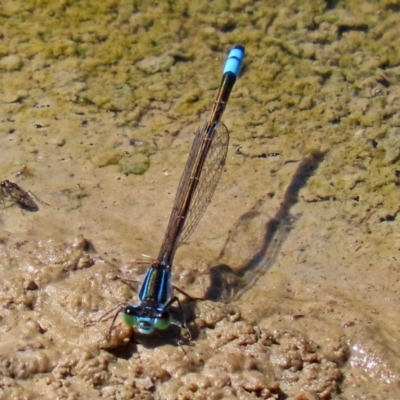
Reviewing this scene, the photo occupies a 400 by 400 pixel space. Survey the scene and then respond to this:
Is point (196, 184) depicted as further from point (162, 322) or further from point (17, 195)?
point (162, 322)

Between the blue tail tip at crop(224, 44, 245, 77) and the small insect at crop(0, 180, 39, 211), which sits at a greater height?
the blue tail tip at crop(224, 44, 245, 77)

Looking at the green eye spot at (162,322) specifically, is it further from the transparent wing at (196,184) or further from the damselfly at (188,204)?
the transparent wing at (196,184)

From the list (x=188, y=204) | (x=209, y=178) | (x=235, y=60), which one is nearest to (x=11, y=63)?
(x=235, y=60)

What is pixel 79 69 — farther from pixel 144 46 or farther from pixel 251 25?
pixel 251 25

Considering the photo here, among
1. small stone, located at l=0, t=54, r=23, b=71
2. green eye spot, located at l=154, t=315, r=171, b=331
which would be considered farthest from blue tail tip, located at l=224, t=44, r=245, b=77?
green eye spot, located at l=154, t=315, r=171, b=331

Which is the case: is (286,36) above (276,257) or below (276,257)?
above

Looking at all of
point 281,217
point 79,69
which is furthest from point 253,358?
point 79,69

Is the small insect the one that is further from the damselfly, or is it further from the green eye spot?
the green eye spot
